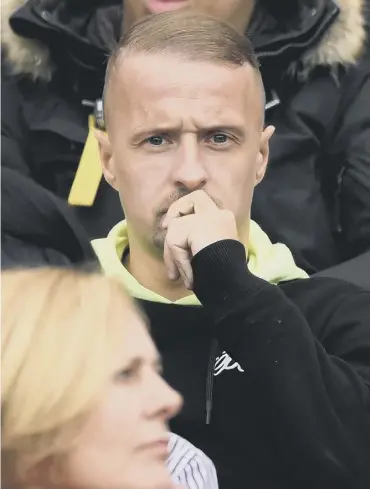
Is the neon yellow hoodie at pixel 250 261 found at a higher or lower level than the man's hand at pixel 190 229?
lower

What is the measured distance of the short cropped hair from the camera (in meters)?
0.50

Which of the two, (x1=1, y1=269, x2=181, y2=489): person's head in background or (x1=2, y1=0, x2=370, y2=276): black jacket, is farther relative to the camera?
(x1=2, y1=0, x2=370, y2=276): black jacket

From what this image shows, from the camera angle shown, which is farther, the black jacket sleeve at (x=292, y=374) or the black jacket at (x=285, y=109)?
the black jacket at (x=285, y=109)

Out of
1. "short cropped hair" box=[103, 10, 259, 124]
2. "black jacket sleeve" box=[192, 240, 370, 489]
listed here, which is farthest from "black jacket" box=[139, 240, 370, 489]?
"short cropped hair" box=[103, 10, 259, 124]

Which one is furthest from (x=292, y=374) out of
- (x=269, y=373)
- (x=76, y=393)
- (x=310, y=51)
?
Result: (x=310, y=51)

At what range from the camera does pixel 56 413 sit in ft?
1.40

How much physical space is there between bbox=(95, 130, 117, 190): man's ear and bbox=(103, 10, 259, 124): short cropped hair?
44mm

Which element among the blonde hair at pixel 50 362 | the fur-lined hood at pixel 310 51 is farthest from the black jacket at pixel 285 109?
the blonde hair at pixel 50 362

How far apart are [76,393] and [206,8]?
257 millimetres

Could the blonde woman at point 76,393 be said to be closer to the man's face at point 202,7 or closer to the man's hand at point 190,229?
the man's hand at point 190,229

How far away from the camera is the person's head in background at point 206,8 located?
54 centimetres

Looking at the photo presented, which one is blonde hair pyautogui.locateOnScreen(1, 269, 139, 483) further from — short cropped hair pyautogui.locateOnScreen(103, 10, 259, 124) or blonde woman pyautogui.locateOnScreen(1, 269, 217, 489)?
short cropped hair pyautogui.locateOnScreen(103, 10, 259, 124)

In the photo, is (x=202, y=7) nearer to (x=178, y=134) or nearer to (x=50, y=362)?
(x=178, y=134)

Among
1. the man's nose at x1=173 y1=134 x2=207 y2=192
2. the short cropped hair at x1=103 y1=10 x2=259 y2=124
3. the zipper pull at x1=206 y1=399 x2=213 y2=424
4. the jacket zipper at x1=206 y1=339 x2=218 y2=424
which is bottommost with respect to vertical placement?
the zipper pull at x1=206 y1=399 x2=213 y2=424
